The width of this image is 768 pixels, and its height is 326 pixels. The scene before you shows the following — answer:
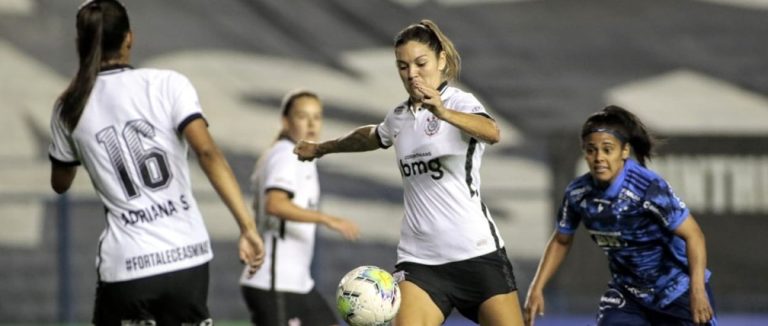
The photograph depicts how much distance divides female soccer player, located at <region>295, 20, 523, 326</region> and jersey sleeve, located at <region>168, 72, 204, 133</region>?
928mm

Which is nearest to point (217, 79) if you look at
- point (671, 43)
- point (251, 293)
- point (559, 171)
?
point (559, 171)

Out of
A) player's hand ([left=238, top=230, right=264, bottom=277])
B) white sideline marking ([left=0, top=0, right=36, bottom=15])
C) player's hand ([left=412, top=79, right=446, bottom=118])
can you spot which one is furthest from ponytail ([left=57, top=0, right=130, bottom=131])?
white sideline marking ([left=0, top=0, right=36, bottom=15])

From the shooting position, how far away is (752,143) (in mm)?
12484

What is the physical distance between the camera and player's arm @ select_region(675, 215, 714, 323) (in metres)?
6.20

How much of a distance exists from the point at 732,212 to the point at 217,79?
4678mm

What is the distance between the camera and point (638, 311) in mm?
6574

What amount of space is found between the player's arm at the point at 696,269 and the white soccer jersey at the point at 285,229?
80.7 inches

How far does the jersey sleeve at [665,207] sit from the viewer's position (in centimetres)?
634

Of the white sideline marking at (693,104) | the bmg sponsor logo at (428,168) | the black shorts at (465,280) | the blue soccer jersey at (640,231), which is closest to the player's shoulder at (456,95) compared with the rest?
the bmg sponsor logo at (428,168)

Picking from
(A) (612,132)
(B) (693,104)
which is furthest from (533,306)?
(B) (693,104)

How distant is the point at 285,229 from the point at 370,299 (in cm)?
182

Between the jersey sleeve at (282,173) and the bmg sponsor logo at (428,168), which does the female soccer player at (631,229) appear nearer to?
the bmg sponsor logo at (428,168)

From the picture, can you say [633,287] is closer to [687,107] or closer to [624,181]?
[624,181]

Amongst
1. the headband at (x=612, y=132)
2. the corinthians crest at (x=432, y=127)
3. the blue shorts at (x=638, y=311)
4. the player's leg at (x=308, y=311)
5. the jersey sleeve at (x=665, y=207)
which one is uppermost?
the corinthians crest at (x=432, y=127)
